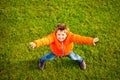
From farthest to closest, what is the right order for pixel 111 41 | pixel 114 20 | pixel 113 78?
pixel 114 20, pixel 111 41, pixel 113 78

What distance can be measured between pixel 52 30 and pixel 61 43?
1555mm

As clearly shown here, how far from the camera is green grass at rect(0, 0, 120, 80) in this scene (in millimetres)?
5469

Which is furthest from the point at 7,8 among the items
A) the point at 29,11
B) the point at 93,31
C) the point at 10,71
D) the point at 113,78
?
the point at 113,78

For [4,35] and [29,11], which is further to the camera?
[29,11]

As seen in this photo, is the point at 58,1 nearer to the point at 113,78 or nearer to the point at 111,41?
the point at 111,41

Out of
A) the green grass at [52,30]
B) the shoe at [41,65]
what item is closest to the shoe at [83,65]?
the green grass at [52,30]

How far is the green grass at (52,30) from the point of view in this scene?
5469 millimetres

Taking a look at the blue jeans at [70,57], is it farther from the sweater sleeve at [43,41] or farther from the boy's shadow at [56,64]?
the sweater sleeve at [43,41]

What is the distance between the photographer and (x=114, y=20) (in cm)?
641

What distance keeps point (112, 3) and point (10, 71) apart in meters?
3.47

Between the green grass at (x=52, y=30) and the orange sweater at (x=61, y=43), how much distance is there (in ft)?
2.68

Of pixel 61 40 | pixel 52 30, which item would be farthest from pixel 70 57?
pixel 52 30

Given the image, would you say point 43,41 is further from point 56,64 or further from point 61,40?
point 56,64

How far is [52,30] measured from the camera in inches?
243
